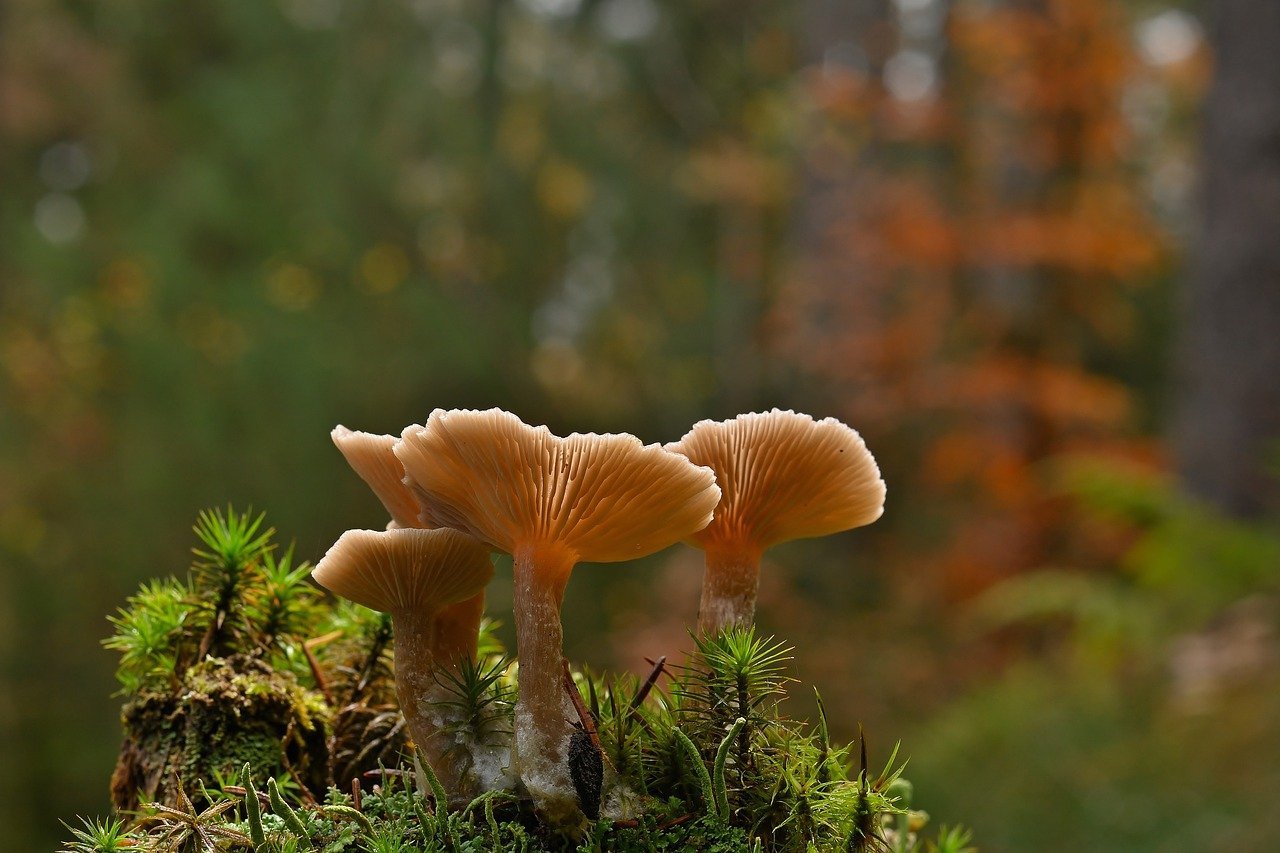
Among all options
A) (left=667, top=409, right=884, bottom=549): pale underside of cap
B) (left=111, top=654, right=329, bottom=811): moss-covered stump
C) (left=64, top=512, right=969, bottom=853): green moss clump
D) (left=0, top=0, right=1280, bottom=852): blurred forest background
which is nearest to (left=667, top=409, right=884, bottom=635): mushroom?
(left=667, top=409, right=884, bottom=549): pale underside of cap

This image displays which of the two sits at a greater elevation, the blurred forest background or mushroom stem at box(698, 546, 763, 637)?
the blurred forest background

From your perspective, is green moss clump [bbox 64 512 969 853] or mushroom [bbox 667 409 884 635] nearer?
green moss clump [bbox 64 512 969 853]

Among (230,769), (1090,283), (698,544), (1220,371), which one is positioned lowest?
(230,769)

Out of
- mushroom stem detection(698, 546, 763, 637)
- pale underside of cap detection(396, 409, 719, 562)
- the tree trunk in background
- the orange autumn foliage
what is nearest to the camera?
pale underside of cap detection(396, 409, 719, 562)

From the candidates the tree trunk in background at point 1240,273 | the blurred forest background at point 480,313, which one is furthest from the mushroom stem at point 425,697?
the tree trunk in background at point 1240,273

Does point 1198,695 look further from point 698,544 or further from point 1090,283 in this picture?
point 1090,283

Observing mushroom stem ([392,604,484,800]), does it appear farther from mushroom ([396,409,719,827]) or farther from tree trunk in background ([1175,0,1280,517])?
tree trunk in background ([1175,0,1280,517])

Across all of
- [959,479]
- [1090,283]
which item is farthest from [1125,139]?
[959,479]
